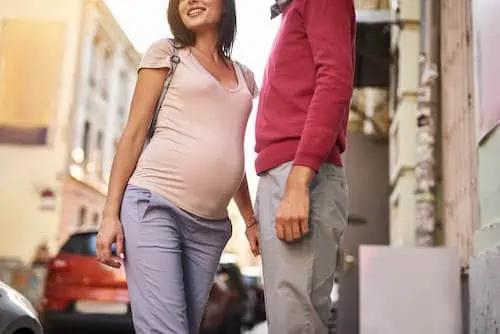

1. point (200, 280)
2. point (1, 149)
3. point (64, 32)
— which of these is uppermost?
point (64, 32)

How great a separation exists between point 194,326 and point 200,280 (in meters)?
0.15

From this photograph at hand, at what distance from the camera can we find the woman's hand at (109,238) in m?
2.26

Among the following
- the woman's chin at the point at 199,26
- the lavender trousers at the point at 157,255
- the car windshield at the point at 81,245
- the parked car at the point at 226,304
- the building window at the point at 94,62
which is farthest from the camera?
the building window at the point at 94,62

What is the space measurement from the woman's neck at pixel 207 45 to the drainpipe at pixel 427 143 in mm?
4563

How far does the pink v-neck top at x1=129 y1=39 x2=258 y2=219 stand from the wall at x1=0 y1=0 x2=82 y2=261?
1991 cm

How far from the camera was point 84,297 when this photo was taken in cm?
807

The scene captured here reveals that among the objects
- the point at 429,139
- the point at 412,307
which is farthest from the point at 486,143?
the point at 429,139

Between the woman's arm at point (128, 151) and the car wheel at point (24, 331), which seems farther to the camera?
the car wheel at point (24, 331)

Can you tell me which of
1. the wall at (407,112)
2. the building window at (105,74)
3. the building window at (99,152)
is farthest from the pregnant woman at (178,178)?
the building window at (105,74)

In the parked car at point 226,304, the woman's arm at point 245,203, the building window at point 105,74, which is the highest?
Result: the building window at point 105,74

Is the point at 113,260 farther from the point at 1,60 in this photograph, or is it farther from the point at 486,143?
the point at 1,60

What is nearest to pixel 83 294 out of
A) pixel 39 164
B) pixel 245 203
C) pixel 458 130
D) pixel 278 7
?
pixel 458 130

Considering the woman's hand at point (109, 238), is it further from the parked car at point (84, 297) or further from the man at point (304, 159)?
the parked car at point (84, 297)

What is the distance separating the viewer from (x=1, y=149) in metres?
22.2
